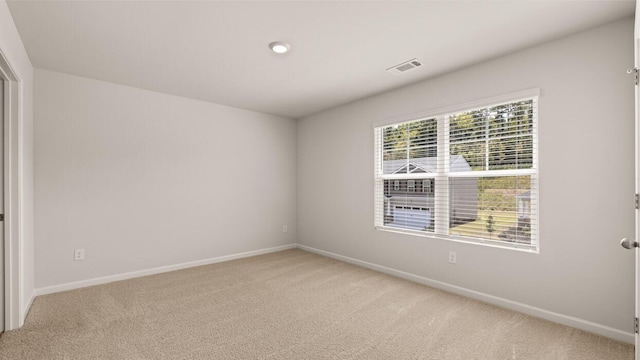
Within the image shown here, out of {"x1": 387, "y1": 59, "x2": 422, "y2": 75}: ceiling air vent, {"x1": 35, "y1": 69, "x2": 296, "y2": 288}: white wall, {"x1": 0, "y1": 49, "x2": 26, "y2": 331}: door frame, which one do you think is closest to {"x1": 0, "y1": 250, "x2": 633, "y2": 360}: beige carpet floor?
{"x1": 0, "y1": 49, "x2": 26, "y2": 331}: door frame

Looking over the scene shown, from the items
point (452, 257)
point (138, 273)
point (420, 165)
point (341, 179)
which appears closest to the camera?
point (452, 257)

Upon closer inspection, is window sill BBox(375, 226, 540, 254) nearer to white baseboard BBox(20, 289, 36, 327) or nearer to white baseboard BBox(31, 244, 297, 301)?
white baseboard BBox(31, 244, 297, 301)

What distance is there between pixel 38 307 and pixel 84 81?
2.37m

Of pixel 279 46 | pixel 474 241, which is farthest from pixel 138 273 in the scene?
pixel 474 241

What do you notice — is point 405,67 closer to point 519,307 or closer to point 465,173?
point 465,173

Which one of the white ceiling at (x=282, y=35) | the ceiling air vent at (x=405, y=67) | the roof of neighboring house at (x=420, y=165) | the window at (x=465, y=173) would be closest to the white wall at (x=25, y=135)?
the white ceiling at (x=282, y=35)

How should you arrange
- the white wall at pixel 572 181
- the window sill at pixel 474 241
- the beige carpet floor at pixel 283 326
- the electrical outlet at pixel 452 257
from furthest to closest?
the electrical outlet at pixel 452 257
the window sill at pixel 474 241
the white wall at pixel 572 181
the beige carpet floor at pixel 283 326

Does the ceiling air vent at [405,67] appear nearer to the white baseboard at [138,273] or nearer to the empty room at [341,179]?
the empty room at [341,179]

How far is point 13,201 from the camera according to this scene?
7.79 feet

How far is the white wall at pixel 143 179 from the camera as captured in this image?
3.23 meters

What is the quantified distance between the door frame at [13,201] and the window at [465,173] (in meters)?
3.57

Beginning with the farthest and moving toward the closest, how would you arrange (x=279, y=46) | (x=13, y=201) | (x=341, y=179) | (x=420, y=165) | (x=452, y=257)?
(x=341, y=179), (x=420, y=165), (x=452, y=257), (x=279, y=46), (x=13, y=201)

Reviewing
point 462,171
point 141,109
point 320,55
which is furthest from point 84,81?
point 462,171

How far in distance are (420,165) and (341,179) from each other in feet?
4.24
